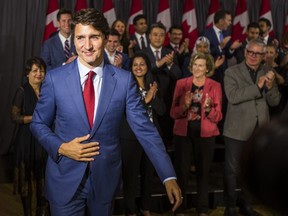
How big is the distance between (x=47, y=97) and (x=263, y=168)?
190 centimetres

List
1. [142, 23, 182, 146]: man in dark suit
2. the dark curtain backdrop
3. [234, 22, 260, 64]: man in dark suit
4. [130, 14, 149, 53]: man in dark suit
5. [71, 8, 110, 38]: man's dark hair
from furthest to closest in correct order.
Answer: the dark curtain backdrop < [234, 22, 260, 64]: man in dark suit < [130, 14, 149, 53]: man in dark suit < [142, 23, 182, 146]: man in dark suit < [71, 8, 110, 38]: man's dark hair

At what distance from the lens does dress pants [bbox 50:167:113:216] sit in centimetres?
230

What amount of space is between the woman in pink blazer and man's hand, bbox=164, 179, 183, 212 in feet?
7.04

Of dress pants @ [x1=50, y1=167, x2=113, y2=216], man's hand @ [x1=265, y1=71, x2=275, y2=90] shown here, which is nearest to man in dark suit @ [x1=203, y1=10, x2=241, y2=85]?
man's hand @ [x1=265, y1=71, x2=275, y2=90]

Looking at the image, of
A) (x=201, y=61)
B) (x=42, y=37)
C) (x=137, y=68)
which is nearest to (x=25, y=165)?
(x=137, y=68)

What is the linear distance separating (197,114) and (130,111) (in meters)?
2.16

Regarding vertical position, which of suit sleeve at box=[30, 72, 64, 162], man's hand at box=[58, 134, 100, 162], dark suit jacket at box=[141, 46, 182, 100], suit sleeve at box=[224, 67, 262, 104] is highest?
dark suit jacket at box=[141, 46, 182, 100]

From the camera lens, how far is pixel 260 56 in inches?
172

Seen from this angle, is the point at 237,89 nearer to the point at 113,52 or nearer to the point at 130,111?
the point at 113,52

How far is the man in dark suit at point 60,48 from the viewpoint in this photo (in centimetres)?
497

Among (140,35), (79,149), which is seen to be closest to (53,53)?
(140,35)

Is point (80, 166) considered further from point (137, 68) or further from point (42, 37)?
point (42, 37)

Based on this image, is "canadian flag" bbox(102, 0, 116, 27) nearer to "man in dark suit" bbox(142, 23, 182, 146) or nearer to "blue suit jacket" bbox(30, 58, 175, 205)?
"man in dark suit" bbox(142, 23, 182, 146)

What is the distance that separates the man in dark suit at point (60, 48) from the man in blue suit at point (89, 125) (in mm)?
2679
